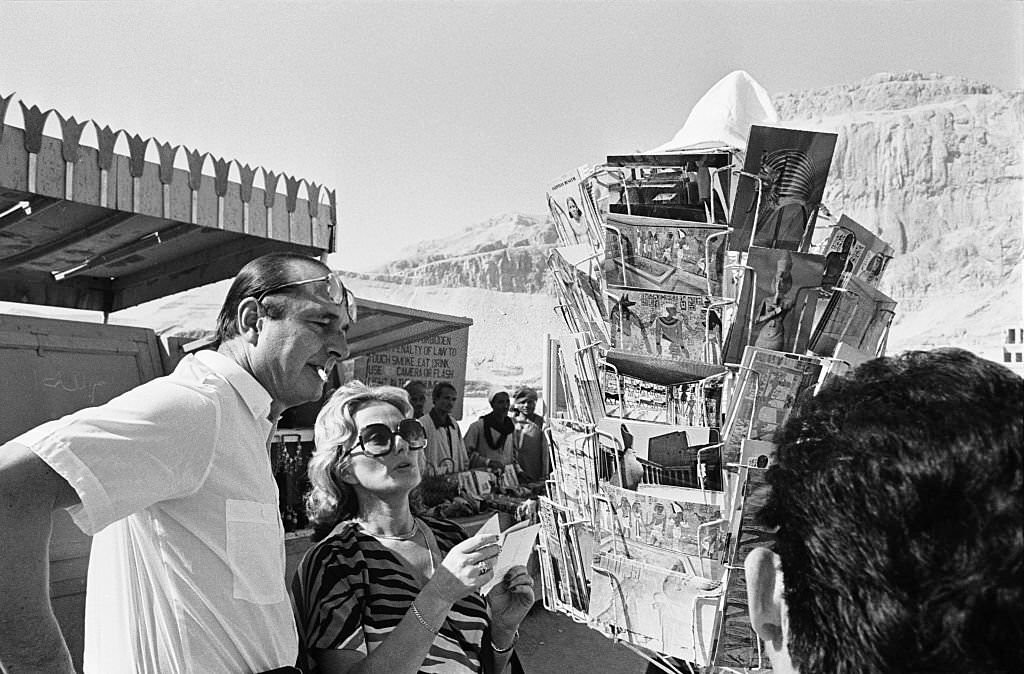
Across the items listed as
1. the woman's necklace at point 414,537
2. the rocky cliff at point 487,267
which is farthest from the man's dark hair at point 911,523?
the rocky cliff at point 487,267

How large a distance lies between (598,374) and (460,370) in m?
7.39

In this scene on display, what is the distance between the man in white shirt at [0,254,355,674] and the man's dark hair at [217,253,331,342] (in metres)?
0.04

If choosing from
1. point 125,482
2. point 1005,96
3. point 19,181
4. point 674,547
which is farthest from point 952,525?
point 1005,96

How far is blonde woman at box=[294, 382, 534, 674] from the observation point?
69.7 inches

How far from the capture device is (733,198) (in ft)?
6.10

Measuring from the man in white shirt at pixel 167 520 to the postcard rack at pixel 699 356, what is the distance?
2.55 ft

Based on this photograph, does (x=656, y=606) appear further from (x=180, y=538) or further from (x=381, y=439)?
→ (x=180, y=538)

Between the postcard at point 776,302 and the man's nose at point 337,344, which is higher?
the postcard at point 776,302

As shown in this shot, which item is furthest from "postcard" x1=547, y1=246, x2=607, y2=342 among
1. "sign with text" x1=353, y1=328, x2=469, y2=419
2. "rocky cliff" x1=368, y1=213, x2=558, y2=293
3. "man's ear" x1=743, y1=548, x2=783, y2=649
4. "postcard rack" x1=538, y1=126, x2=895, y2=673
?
"rocky cliff" x1=368, y1=213, x2=558, y2=293

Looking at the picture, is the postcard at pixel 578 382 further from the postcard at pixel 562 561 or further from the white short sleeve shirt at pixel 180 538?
the white short sleeve shirt at pixel 180 538

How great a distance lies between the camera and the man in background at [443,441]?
6.30 meters

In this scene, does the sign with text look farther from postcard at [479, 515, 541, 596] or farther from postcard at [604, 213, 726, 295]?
postcard at [604, 213, 726, 295]

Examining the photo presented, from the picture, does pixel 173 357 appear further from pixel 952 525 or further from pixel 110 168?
pixel 952 525

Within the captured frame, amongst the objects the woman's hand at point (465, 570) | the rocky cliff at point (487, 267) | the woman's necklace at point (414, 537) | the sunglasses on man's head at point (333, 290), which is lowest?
the woman's necklace at point (414, 537)
